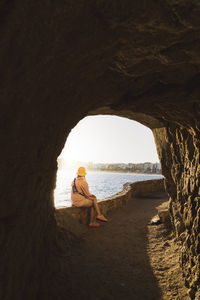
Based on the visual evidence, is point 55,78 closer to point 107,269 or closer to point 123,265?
point 107,269

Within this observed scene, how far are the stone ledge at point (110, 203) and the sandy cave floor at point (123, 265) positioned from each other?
1.07ft

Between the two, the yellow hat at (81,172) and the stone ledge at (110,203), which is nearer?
the stone ledge at (110,203)

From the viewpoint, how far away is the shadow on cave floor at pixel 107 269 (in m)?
2.67

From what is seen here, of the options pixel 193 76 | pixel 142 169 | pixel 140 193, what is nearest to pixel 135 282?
pixel 193 76

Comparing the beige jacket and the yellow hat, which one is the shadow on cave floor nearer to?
the beige jacket

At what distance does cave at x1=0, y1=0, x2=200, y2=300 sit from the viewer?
3.59 ft

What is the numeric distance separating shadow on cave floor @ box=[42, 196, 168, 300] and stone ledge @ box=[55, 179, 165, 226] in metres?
0.37

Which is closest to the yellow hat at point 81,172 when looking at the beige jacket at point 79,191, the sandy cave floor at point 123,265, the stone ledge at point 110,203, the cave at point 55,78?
the beige jacket at point 79,191

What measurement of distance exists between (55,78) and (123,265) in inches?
136

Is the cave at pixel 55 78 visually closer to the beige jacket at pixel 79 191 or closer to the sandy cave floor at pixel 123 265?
the sandy cave floor at pixel 123 265

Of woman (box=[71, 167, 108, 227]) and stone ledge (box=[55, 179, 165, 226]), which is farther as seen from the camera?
woman (box=[71, 167, 108, 227])

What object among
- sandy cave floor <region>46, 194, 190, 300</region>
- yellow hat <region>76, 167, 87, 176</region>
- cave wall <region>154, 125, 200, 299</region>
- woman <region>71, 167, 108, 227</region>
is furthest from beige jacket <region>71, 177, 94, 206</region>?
cave wall <region>154, 125, 200, 299</region>

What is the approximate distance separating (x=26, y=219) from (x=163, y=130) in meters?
3.11

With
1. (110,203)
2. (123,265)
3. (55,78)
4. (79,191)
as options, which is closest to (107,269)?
(123,265)
